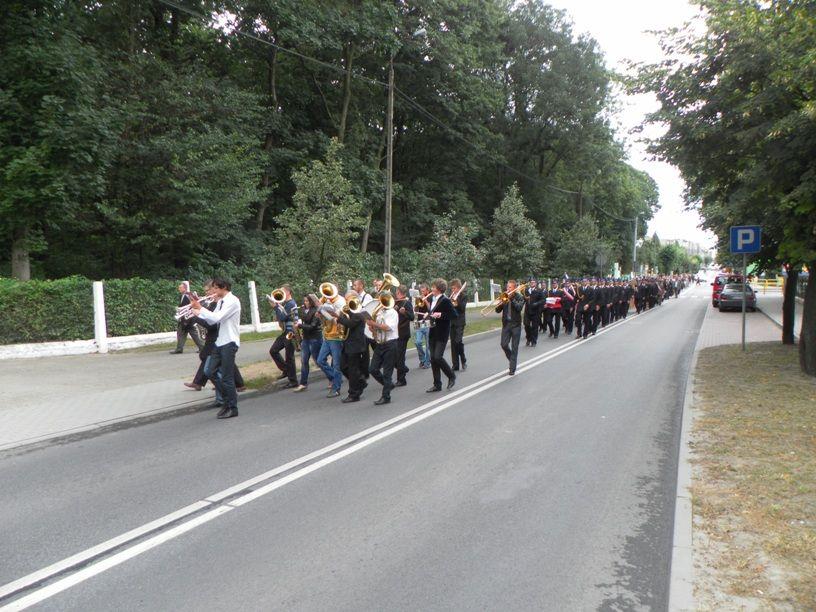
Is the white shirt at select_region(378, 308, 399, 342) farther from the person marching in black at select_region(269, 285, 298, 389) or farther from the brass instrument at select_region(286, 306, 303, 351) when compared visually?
the person marching in black at select_region(269, 285, 298, 389)

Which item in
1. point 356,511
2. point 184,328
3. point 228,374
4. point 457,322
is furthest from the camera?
point 184,328

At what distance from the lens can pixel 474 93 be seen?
35844mm

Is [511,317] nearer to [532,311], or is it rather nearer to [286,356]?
[286,356]

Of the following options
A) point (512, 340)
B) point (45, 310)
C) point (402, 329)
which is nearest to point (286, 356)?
point (402, 329)

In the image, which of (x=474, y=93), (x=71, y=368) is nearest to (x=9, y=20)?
(x=71, y=368)

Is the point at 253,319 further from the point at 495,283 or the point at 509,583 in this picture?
the point at 495,283

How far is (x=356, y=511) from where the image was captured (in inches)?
189

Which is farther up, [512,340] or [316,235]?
[316,235]

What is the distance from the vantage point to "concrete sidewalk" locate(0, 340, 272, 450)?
7.64 m

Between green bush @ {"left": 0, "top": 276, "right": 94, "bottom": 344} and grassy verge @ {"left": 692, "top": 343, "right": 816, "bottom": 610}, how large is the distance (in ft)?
42.7

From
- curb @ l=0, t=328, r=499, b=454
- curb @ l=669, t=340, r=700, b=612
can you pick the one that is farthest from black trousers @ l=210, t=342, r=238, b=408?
curb @ l=669, t=340, r=700, b=612

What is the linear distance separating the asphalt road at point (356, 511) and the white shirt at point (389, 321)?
3.77ft

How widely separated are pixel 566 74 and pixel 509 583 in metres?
43.7

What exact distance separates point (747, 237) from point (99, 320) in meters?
14.2
